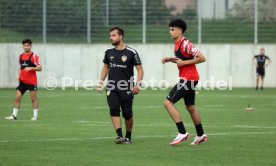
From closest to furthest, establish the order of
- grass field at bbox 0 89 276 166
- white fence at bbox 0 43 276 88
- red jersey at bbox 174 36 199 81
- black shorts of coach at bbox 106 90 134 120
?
grass field at bbox 0 89 276 166, red jersey at bbox 174 36 199 81, black shorts of coach at bbox 106 90 134 120, white fence at bbox 0 43 276 88

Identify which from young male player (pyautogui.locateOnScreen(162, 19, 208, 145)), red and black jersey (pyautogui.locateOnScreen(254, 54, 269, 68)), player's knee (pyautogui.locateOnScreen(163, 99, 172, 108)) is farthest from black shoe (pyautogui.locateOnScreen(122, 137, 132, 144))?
red and black jersey (pyautogui.locateOnScreen(254, 54, 269, 68))

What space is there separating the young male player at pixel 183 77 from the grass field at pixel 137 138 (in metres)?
0.42

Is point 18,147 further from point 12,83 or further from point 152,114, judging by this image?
point 12,83

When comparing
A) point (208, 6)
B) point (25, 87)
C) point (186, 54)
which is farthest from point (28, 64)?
point (208, 6)

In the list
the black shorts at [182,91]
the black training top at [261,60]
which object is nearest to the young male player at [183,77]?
the black shorts at [182,91]

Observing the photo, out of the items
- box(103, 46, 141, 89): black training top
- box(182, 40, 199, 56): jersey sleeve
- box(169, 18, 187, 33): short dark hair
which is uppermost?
box(169, 18, 187, 33): short dark hair

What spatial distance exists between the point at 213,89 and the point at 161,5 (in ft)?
20.0

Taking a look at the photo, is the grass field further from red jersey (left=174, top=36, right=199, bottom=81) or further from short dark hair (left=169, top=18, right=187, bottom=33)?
short dark hair (left=169, top=18, right=187, bottom=33)

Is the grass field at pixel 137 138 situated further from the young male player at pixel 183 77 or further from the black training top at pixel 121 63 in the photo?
the black training top at pixel 121 63

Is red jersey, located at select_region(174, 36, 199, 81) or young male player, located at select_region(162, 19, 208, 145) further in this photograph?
red jersey, located at select_region(174, 36, 199, 81)

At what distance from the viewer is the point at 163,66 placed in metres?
44.6

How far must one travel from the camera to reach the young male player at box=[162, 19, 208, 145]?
14609 mm

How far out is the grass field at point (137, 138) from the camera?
40.4ft

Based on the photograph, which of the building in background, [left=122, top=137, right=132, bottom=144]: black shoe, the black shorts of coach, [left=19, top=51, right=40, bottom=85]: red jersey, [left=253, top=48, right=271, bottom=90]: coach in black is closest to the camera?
[left=122, top=137, right=132, bottom=144]: black shoe
